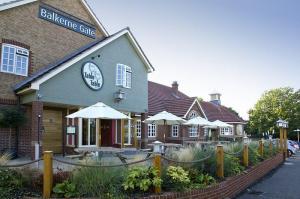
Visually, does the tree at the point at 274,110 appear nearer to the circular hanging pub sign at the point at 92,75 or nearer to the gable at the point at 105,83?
the gable at the point at 105,83

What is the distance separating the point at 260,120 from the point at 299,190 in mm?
56425

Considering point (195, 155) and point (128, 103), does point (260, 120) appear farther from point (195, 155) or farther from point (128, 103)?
point (195, 155)

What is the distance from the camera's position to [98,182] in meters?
7.46

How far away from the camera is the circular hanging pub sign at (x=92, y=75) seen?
1706 centimetres

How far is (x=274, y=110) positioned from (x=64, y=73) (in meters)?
57.5

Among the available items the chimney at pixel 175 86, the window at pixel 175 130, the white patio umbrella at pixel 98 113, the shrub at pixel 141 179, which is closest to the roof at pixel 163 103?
the window at pixel 175 130

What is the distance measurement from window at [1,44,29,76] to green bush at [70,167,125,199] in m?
9.34

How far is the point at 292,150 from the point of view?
31766 mm

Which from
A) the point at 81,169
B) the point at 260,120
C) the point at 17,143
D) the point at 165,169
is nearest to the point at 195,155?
the point at 165,169

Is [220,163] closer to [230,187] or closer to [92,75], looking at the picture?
[230,187]

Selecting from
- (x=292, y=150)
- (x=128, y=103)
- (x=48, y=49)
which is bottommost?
(x=292, y=150)

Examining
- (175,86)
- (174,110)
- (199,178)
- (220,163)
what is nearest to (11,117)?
(199,178)

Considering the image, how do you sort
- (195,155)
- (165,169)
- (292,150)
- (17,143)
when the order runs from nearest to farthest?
(165,169), (195,155), (17,143), (292,150)

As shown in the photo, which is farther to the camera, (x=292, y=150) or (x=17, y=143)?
(x=292, y=150)
